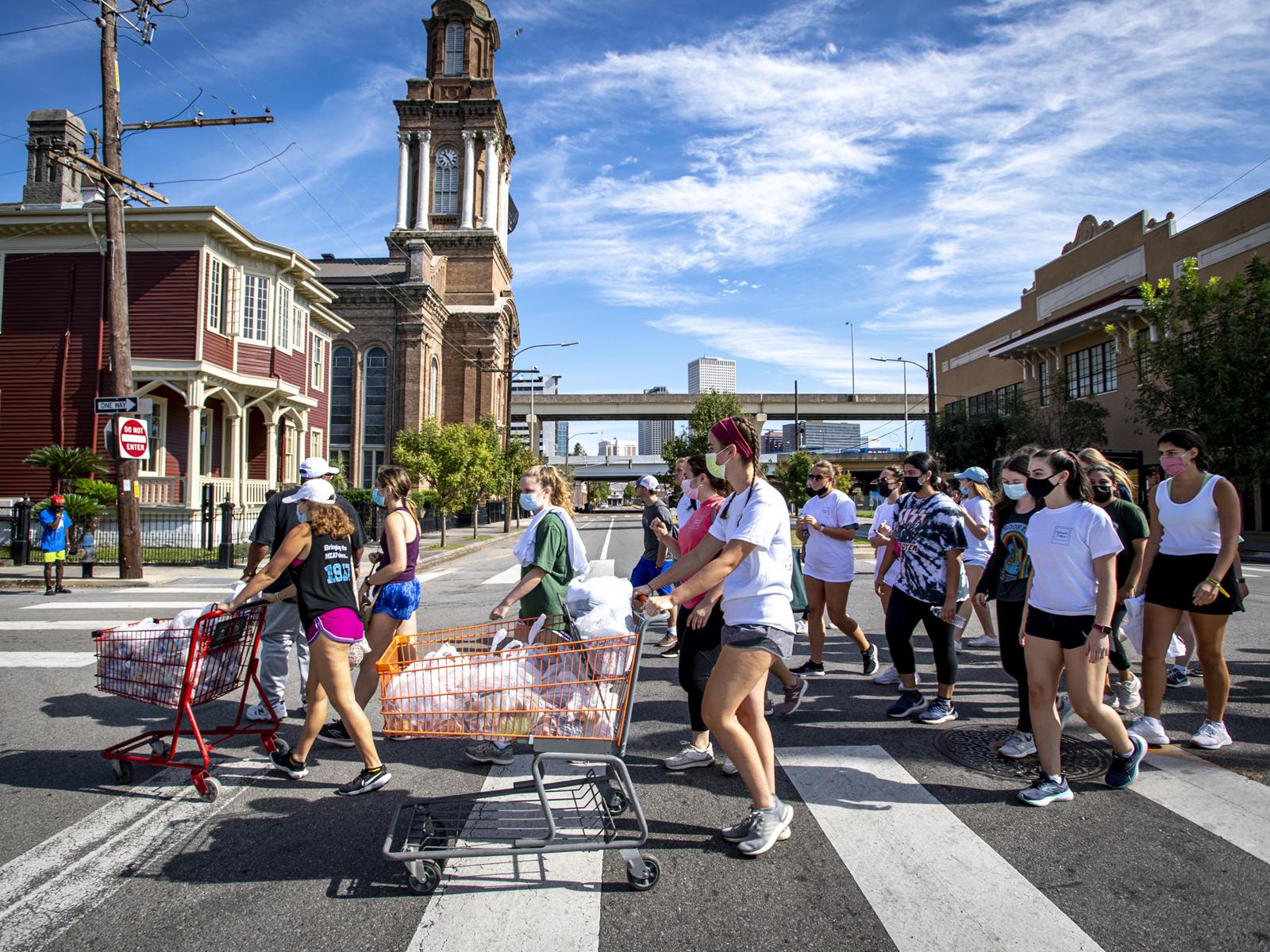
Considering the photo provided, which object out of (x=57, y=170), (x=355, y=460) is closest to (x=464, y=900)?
(x=57, y=170)

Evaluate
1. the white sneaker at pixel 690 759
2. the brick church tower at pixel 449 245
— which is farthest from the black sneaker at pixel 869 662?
the brick church tower at pixel 449 245

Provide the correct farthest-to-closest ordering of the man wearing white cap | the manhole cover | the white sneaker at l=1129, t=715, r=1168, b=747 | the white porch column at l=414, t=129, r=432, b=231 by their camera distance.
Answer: the white porch column at l=414, t=129, r=432, b=231
the man wearing white cap
the white sneaker at l=1129, t=715, r=1168, b=747
the manhole cover

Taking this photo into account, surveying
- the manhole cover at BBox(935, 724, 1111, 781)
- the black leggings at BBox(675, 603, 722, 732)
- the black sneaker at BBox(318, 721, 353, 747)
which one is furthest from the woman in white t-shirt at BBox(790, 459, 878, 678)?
the black sneaker at BBox(318, 721, 353, 747)

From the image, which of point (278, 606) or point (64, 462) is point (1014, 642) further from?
point (64, 462)

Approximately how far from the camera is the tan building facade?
→ 28047 millimetres

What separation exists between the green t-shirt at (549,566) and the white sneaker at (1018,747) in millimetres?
2961

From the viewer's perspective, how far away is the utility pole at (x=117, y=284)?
48.0ft

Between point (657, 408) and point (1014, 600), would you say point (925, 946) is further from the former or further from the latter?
point (657, 408)

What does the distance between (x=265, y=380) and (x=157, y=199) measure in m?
10.9

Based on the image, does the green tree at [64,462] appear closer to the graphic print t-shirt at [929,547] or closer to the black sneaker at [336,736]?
the black sneaker at [336,736]

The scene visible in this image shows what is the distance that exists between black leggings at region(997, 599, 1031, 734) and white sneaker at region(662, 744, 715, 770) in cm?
205

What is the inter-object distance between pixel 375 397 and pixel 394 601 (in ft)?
144

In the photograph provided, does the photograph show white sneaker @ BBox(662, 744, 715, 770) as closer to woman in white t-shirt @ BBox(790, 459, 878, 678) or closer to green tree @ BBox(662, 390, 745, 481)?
woman in white t-shirt @ BBox(790, 459, 878, 678)

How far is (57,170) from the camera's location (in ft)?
91.8
